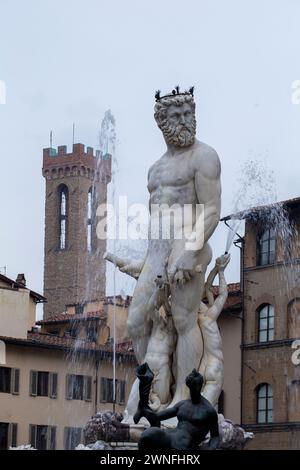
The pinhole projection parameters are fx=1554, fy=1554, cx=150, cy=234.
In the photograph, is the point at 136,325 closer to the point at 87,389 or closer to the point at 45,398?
the point at 45,398

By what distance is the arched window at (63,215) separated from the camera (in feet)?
536

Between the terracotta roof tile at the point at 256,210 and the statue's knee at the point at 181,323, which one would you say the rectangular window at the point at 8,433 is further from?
the statue's knee at the point at 181,323

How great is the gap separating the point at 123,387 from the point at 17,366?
184 inches

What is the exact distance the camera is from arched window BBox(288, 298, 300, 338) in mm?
66938

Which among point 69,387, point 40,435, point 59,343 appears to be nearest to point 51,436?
point 40,435

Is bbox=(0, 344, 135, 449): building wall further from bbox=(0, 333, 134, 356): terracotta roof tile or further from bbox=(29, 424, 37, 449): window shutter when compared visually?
bbox=(0, 333, 134, 356): terracotta roof tile

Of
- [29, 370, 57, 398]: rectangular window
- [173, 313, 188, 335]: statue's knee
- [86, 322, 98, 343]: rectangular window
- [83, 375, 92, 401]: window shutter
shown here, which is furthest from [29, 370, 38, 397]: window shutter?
[173, 313, 188, 335]: statue's knee

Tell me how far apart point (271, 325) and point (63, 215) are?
9766cm

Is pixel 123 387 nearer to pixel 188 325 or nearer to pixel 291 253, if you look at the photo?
pixel 291 253

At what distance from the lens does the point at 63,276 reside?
157375mm

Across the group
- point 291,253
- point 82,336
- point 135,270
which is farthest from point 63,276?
point 135,270

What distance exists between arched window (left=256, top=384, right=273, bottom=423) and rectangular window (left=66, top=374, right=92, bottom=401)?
7521 millimetres

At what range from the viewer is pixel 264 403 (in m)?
67.4

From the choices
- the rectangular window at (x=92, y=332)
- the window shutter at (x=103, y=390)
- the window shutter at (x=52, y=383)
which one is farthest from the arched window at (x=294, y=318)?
the window shutter at (x=52, y=383)
